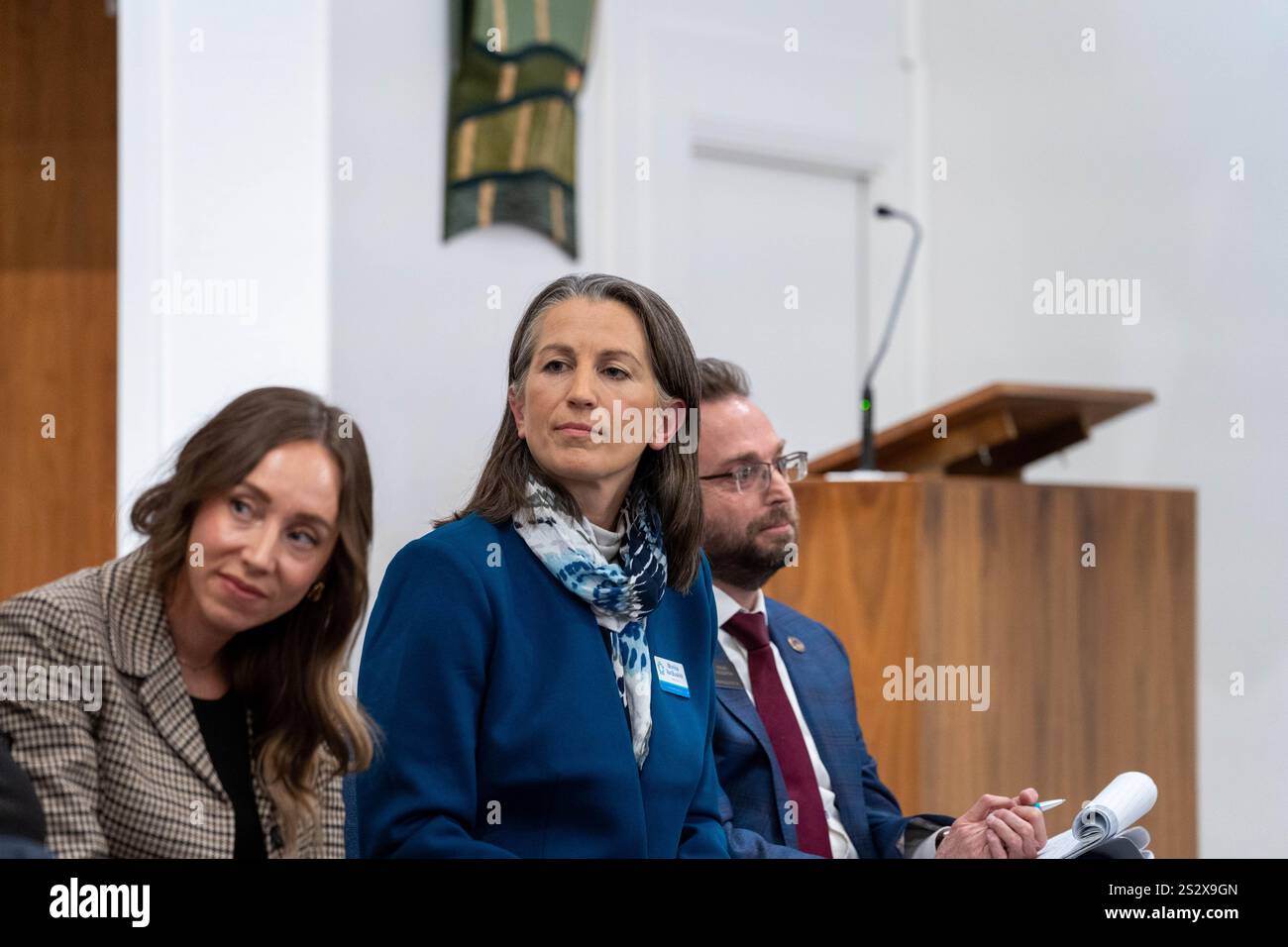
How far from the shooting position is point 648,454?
78.3 inches

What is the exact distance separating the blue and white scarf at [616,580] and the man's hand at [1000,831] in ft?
1.74

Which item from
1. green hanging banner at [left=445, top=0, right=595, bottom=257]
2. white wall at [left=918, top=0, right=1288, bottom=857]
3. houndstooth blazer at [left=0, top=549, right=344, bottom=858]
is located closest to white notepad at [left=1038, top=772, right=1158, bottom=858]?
houndstooth blazer at [left=0, top=549, right=344, bottom=858]

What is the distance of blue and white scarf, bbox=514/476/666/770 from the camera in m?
1.80

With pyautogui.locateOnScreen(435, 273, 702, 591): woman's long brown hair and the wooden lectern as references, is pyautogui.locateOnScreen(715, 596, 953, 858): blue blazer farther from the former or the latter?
the wooden lectern

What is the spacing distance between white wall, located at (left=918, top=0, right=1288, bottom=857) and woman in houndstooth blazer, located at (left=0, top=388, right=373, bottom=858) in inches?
138

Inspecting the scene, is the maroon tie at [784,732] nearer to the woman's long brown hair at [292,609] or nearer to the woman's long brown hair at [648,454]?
the woman's long brown hair at [648,454]

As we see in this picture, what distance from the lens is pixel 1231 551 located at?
474 centimetres

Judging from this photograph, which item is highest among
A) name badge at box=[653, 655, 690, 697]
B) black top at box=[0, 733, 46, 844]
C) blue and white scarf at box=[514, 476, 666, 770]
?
blue and white scarf at box=[514, 476, 666, 770]

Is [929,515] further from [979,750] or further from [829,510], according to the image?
[979,750]

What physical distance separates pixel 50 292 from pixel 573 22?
5.46ft

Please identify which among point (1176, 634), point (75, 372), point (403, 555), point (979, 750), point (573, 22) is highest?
point (573, 22)

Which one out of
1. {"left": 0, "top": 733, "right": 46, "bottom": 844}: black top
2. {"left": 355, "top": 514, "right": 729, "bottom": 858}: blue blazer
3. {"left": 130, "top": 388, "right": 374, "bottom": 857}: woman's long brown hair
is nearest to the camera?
{"left": 0, "top": 733, "right": 46, "bottom": 844}: black top

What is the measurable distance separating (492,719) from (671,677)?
0.91 ft
